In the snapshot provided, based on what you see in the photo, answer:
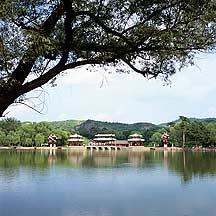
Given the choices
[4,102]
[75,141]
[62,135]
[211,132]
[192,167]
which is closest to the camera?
[4,102]

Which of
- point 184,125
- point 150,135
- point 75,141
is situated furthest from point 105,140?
point 184,125

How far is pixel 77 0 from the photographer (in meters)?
3.75

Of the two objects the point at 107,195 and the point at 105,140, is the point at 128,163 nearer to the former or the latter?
the point at 107,195

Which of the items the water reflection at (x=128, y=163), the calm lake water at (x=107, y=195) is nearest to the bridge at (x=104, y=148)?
the water reflection at (x=128, y=163)

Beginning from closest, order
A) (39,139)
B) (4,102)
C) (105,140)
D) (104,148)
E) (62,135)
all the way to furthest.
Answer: (4,102) < (39,139) < (62,135) < (104,148) < (105,140)

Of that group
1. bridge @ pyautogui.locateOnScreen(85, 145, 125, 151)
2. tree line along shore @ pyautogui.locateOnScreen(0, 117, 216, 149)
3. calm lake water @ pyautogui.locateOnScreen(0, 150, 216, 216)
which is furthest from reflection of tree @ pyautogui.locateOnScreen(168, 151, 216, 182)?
bridge @ pyautogui.locateOnScreen(85, 145, 125, 151)

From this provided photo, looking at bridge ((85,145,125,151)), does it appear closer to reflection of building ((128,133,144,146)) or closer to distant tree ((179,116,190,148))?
reflection of building ((128,133,144,146))

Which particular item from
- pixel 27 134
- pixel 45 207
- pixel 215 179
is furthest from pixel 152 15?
pixel 27 134

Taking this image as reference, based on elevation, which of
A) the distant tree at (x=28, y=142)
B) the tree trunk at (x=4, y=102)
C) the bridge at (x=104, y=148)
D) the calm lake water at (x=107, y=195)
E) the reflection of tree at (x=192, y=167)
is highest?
the distant tree at (x=28, y=142)

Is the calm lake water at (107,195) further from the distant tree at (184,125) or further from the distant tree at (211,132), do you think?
the distant tree at (184,125)

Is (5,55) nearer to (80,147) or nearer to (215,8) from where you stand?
(215,8)

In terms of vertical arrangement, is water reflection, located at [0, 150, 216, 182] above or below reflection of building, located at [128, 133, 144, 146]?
below

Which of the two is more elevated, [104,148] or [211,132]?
[211,132]

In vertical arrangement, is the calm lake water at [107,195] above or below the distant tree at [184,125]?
below
